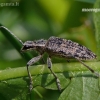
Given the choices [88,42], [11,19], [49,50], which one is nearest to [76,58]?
[49,50]

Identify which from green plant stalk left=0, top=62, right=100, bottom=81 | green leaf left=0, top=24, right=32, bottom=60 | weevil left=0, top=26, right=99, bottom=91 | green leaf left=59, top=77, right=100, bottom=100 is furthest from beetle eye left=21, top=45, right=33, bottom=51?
green leaf left=59, top=77, right=100, bottom=100

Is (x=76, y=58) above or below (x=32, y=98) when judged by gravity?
above

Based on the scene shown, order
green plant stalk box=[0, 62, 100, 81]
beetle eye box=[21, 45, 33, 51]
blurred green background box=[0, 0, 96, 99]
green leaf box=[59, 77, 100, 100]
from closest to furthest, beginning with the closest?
1. green leaf box=[59, 77, 100, 100]
2. green plant stalk box=[0, 62, 100, 81]
3. beetle eye box=[21, 45, 33, 51]
4. blurred green background box=[0, 0, 96, 99]

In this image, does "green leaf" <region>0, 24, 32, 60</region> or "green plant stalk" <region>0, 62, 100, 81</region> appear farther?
"green leaf" <region>0, 24, 32, 60</region>

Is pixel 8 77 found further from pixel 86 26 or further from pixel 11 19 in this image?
pixel 11 19

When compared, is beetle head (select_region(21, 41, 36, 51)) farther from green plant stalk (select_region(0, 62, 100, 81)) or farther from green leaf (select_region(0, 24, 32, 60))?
green plant stalk (select_region(0, 62, 100, 81))

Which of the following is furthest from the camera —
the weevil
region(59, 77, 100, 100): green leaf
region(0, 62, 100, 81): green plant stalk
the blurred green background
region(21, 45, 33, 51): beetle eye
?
the blurred green background

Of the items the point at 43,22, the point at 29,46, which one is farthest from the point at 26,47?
the point at 43,22

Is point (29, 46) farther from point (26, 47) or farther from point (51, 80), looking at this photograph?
point (51, 80)

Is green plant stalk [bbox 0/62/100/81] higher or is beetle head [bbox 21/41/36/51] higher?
green plant stalk [bbox 0/62/100/81]
